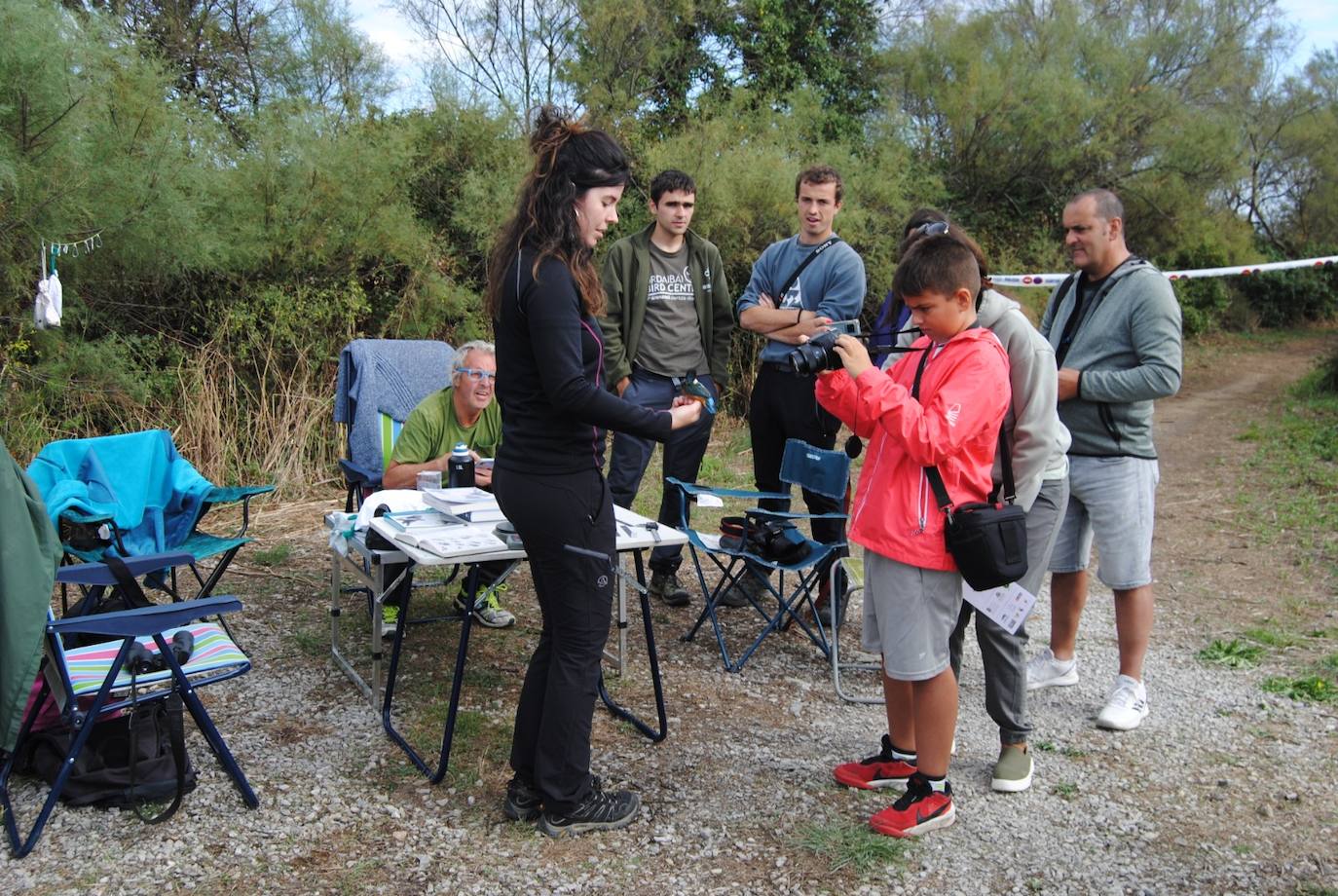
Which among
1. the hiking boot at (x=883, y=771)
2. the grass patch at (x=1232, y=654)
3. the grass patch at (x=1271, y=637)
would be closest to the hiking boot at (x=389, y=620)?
the hiking boot at (x=883, y=771)

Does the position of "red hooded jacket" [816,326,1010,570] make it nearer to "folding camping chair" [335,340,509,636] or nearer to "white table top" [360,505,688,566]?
"white table top" [360,505,688,566]

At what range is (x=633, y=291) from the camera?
15.0ft

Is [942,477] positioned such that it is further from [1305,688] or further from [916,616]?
[1305,688]

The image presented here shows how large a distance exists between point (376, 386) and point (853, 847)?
9.73 feet

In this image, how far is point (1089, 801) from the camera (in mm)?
2957

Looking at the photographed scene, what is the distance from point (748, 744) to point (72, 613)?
2.18 metres

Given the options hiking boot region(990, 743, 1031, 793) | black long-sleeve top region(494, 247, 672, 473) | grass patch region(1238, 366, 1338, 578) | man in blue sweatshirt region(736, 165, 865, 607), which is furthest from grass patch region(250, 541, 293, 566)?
grass patch region(1238, 366, 1338, 578)

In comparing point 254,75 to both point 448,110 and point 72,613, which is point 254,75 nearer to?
point 448,110

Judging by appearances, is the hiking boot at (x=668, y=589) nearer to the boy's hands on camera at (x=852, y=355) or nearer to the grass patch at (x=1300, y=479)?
the boy's hands on camera at (x=852, y=355)

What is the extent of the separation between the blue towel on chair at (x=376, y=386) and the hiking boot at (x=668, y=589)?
51.7 inches

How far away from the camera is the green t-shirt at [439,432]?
415 cm

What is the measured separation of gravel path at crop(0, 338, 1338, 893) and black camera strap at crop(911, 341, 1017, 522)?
2.91 ft

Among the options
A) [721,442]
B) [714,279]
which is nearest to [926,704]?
[714,279]

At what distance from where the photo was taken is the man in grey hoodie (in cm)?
333
